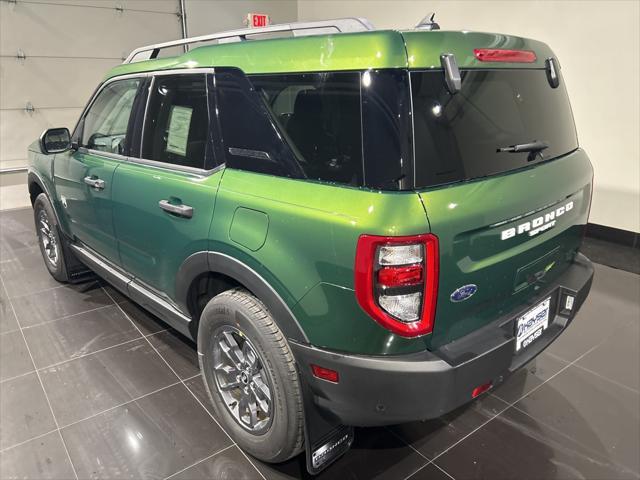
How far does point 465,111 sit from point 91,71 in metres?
6.52

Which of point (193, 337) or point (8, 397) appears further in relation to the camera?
point (8, 397)

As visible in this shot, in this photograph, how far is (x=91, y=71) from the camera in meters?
6.50

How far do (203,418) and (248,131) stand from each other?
1331 mm

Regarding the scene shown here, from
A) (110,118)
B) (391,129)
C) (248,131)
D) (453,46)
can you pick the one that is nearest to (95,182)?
(110,118)

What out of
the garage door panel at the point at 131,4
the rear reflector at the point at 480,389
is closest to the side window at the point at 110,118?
the rear reflector at the point at 480,389

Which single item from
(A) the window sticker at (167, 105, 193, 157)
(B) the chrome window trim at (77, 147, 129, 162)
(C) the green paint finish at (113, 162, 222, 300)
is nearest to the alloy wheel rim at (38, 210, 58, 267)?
(B) the chrome window trim at (77, 147, 129, 162)

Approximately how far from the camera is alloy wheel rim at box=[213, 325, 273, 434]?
5.84 ft

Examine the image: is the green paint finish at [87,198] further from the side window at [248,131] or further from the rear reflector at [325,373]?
the rear reflector at [325,373]

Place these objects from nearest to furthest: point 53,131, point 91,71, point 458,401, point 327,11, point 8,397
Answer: point 458,401 < point 8,397 < point 53,131 < point 91,71 < point 327,11

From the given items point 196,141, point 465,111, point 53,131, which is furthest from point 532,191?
point 53,131

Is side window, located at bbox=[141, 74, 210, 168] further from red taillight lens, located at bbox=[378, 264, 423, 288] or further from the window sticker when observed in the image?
red taillight lens, located at bbox=[378, 264, 423, 288]

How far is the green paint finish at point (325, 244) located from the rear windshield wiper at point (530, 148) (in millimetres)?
497

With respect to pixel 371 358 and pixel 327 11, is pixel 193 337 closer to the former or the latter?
pixel 371 358

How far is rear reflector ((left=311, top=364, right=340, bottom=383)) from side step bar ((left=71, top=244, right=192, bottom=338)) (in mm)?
833
